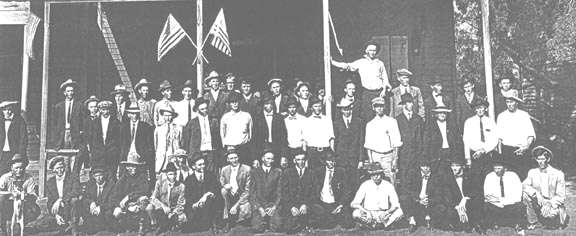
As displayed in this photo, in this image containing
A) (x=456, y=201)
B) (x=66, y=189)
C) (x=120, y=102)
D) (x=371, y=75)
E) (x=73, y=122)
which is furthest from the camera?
(x=371, y=75)

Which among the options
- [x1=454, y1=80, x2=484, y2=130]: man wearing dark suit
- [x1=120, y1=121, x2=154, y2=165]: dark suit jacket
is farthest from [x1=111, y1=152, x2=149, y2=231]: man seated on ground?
[x1=454, y1=80, x2=484, y2=130]: man wearing dark suit

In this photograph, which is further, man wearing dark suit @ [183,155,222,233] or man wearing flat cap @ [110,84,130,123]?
man wearing flat cap @ [110,84,130,123]

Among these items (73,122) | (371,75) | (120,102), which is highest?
(371,75)

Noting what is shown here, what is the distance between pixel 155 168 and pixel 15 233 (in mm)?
→ 1836

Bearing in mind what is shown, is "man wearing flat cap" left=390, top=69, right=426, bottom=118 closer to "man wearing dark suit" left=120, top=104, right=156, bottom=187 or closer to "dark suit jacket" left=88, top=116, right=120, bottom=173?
"man wearing dark suit" left=120, top=104, right=156, bottom=187

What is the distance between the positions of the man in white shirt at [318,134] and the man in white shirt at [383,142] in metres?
0.50

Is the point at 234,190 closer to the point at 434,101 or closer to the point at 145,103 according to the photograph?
the point at 145,103

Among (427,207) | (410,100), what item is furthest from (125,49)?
(427,207)

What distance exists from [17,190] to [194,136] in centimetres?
235

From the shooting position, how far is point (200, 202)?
7.01 metres

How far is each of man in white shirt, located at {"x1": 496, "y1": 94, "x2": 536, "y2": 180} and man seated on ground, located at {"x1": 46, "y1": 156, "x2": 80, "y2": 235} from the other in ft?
17.8

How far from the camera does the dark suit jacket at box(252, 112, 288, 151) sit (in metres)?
7.53

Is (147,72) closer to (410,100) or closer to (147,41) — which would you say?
(147,41)

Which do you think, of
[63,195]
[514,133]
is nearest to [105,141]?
[63,195]
